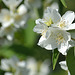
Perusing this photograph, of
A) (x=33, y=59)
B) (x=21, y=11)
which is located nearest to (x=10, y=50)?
(x=33, y=59)

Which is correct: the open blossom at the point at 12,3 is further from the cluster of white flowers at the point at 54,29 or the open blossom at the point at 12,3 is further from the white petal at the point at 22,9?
the cluster of white flowers at the point at 54,29

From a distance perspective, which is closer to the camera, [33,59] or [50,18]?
[50,18]

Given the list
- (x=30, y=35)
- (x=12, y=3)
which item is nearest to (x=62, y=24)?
(x=12, y=3)

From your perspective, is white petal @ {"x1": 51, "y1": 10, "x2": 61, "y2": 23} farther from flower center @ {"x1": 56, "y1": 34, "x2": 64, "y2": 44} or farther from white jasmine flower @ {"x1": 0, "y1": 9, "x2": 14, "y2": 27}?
white jasmine flower @ {"x1": 0, "y1": 9, "x2": 14, "y2": 27}

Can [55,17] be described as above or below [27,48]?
above

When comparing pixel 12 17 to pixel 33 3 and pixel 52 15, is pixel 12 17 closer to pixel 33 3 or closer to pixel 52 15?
pixel 33 3

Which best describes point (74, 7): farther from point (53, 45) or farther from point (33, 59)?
point (53, 45)
